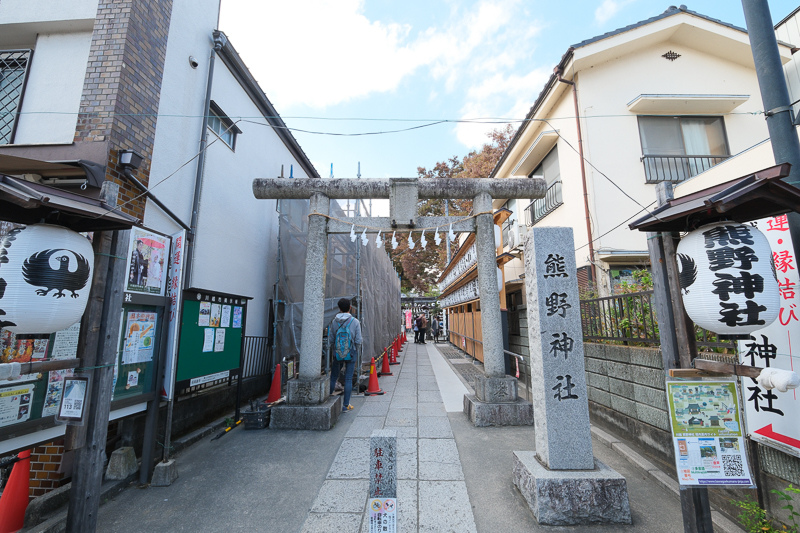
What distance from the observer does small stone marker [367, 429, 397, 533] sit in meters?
2.36

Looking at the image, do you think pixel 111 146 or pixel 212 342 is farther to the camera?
pixel 212 342

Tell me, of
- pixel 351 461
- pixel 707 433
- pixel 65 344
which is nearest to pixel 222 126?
pixel 65 344

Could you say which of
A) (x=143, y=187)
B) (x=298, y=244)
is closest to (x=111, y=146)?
(x=143, y=187)

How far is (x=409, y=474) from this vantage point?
13.9ft

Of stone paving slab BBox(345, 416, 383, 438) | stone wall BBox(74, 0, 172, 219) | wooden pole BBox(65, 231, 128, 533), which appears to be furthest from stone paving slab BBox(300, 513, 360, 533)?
stone wall BBox(74, 0, 172, 219)

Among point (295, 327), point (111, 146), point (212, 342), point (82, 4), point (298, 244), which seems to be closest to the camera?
point (111, 146)

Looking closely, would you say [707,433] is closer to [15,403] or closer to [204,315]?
[15,403]

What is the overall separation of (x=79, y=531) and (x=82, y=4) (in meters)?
7.20

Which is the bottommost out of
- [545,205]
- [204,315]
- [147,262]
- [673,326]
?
[673,326]

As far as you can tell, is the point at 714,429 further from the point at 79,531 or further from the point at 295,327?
the point at 295,327

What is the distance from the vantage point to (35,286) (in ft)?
8.63

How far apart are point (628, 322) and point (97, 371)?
22.7 ft

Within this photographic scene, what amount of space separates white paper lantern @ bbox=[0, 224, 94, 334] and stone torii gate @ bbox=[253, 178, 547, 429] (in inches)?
150

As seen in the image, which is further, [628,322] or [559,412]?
[628,322]
